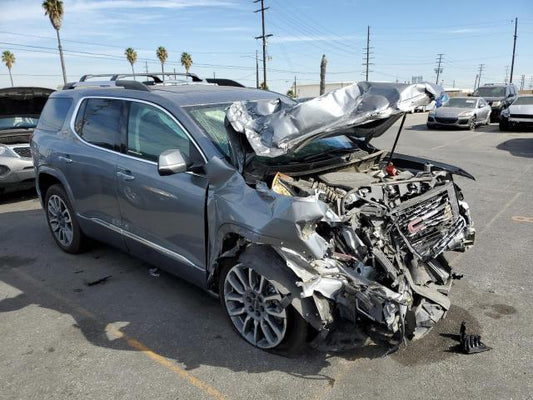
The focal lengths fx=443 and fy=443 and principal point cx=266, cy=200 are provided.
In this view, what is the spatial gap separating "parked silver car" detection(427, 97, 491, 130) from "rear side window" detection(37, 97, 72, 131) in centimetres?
1599

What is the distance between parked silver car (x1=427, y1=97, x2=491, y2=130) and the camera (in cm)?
1802

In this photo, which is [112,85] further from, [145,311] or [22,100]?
[22,100]

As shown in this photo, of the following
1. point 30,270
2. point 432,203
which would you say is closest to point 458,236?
point 432,203

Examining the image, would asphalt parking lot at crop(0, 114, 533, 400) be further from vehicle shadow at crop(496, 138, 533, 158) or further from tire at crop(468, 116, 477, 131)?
tire at crop(468, 116, 477, 131)

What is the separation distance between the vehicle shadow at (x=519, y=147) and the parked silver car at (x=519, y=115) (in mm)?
1840

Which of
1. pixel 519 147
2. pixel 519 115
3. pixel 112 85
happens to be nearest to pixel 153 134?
pixel 112 85

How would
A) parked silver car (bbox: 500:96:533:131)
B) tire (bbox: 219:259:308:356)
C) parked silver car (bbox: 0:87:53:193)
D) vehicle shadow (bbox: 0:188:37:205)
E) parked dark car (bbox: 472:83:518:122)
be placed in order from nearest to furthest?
1. tire (bbox: 219:259:308:356)
2. parked silver car (bbox: 0:87:53:193)
3. vehicle shadow (bbox: 0:188:37:205)
4. parked silver car (bbox: 500:96:533:131)
5. parked dark car (bbox: 472:83:518:122)

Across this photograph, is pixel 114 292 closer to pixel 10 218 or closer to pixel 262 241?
pixel 262 241

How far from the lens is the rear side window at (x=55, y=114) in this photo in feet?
16.4

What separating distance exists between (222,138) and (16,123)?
669 cm

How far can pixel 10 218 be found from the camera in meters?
6.80

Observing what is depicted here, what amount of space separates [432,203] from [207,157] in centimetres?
180

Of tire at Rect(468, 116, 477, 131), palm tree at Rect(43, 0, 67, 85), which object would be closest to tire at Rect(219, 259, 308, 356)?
tire at Rect(468, 116, 477, 131)

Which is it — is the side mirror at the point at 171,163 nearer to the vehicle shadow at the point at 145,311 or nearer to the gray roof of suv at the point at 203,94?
the gray roof of suv at the point at 203,94
